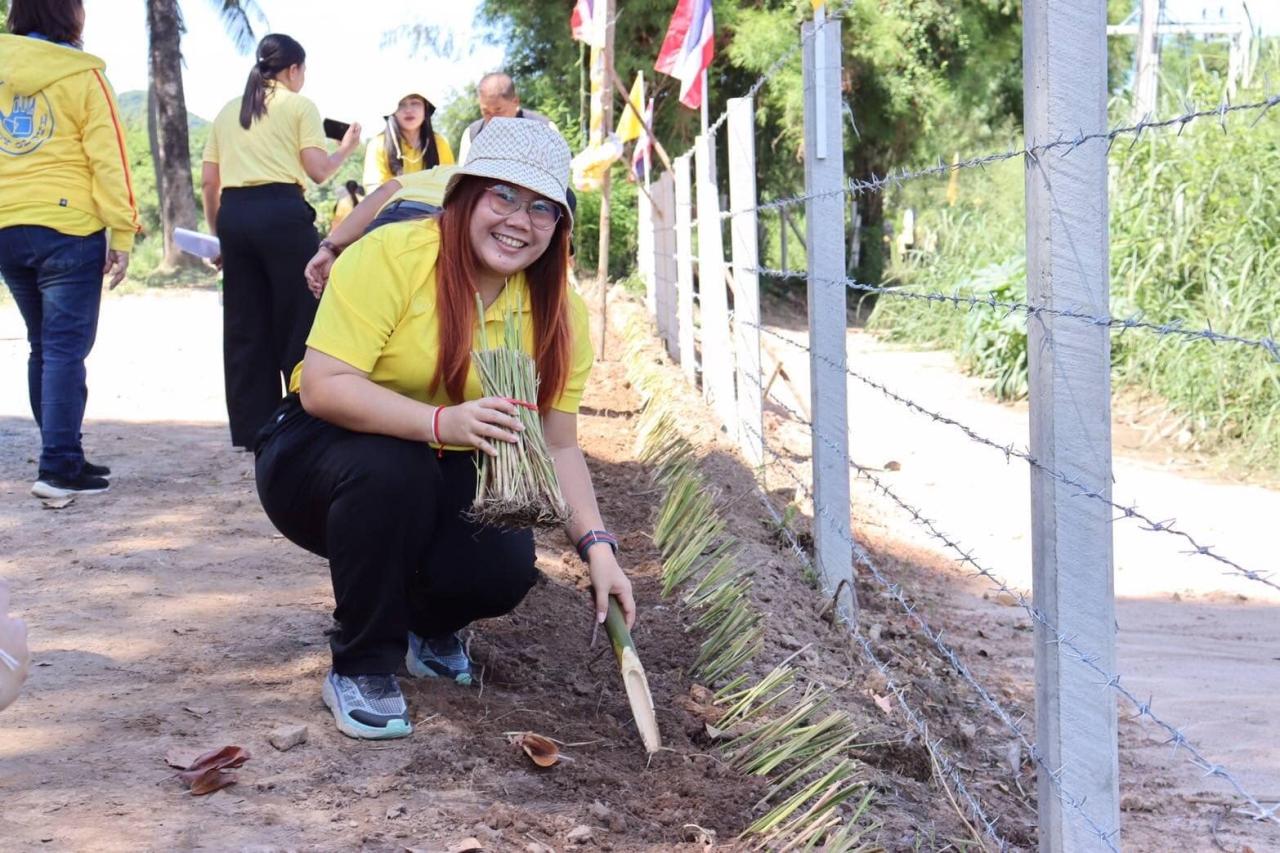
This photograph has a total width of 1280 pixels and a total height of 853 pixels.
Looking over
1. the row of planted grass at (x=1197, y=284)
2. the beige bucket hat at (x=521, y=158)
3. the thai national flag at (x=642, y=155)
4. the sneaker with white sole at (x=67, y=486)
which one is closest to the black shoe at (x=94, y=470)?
the sneaker with white sole at (x=67, y=486)

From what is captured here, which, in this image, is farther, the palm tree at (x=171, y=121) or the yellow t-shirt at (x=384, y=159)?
the palm tree at (x=171, y=121)

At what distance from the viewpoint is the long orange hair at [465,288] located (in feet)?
8.96

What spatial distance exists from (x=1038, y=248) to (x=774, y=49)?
591 inches

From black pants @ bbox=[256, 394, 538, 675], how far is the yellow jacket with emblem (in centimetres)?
223

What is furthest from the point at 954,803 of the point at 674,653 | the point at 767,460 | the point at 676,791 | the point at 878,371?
the point at 878,371

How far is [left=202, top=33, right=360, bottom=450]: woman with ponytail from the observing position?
17.1 ft

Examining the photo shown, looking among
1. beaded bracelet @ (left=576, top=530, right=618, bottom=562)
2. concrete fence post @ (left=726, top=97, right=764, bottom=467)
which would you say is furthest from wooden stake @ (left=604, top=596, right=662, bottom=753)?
concrete fence post @ (left=726, top=97, right=764, bottom=467)

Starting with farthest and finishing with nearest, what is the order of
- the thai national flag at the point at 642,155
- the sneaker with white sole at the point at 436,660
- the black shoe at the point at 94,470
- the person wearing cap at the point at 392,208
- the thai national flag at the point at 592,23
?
1. the thai national flag at the point at 642,155
2. the thai national flag at the point at 592,23
3. the black shoe at the point at 94,470
4. the person wearing cap at the point at 392,208
5. the sneaker with white sole at the point at 436,660

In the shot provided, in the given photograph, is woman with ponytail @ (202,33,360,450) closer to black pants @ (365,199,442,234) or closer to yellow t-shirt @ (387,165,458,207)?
yellow t-shirt @ (387,165,458,207)

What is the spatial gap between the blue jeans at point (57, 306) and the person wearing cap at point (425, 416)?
222cm

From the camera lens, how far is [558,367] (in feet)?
9.46

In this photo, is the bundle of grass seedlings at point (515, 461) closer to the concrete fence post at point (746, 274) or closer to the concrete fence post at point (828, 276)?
the concrete fence post at point (828, 276)

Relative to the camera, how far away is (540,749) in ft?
8.77

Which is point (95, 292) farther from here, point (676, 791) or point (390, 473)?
point (676, 791)
